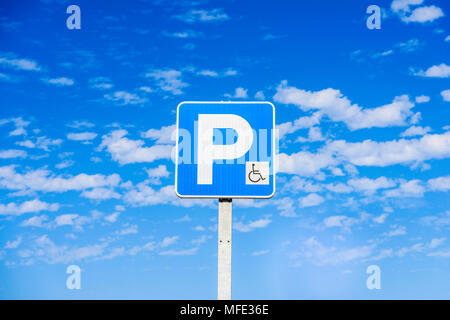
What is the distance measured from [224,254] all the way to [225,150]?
46.0 inches

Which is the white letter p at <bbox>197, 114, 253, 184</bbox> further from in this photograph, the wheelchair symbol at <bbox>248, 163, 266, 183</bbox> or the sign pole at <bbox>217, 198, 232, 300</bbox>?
the sign pole at <bbox>217, 198, 232, 300</bbox>

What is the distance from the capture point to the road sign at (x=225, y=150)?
561cm

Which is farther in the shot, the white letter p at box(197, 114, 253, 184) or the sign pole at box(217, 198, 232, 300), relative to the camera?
the white letter p at box(197, 114, 253, 184)

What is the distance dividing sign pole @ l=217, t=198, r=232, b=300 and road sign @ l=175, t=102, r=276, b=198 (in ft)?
0.77

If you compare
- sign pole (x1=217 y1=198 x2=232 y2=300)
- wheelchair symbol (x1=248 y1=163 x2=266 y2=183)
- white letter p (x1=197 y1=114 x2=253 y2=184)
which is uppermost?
white letter p (x1=197 y1=114 x2=253 y2=184)

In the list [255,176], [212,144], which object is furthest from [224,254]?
[212,144]

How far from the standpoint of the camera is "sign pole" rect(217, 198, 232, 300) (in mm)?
5242

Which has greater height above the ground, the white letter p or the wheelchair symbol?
the white letter p
